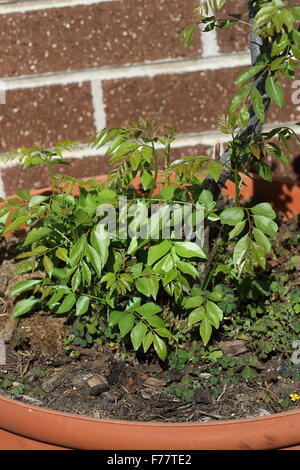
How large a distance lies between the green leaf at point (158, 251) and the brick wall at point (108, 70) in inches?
29.5

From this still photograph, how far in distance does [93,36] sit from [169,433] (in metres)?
1.13

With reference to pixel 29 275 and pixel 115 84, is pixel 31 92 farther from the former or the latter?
pixel 29 275

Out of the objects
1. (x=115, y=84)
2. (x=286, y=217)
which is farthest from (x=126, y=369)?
(x=115, y=84)

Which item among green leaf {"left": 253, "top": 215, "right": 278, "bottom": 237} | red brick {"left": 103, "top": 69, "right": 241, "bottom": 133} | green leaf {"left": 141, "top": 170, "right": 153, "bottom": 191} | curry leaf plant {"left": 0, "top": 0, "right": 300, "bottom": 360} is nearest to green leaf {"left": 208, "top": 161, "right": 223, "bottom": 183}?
curry leaf plant {"left": 0, "top": 0, "right": 300, "bottom": 360}

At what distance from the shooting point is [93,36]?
187 cm

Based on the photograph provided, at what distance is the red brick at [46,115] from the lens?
1923 mm

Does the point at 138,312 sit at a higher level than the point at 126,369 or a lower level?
higher

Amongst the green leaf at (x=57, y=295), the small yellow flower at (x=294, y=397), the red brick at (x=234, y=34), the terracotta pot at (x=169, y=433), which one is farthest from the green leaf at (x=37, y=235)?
the red brick at (x=234, y=34)

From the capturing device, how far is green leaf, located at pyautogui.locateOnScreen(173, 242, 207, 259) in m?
1.26

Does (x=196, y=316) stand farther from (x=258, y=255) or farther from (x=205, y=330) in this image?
(x=258, y=255)

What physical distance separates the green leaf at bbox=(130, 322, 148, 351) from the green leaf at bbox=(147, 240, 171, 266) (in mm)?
119

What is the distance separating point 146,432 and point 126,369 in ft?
0.99

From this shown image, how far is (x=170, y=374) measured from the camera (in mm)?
1398

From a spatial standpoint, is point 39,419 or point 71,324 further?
point 71,324
